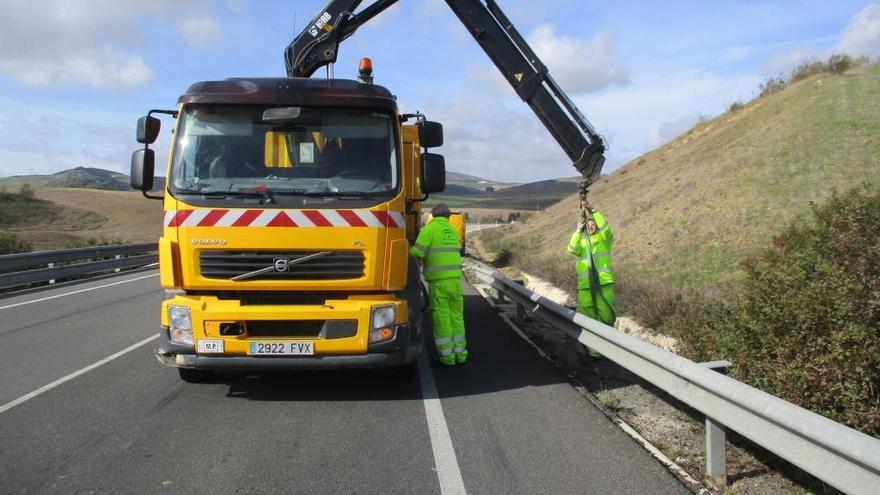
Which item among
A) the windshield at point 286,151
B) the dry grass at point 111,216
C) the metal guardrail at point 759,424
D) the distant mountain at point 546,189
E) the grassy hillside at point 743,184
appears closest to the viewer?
the metal guardrail at point 759,424

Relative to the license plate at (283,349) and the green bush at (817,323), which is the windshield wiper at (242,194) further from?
the green bush at (817,323)

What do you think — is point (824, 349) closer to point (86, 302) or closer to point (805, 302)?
point (805, 302)

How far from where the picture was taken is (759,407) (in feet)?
11.9

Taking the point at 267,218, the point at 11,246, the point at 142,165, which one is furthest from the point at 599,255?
the point at 11,246

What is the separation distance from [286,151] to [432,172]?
4.45 ft

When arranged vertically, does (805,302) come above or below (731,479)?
above

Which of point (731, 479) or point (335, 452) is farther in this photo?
point (335, 452)

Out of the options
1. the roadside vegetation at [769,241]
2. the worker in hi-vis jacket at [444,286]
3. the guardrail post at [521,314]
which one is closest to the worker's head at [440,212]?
the worker in hi-vis jacket at [444,286]

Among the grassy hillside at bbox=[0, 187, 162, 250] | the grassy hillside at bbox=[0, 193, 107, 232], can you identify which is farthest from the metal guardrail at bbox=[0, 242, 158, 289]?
the grassy hillside at bbox=[0, 193, 107, 232]

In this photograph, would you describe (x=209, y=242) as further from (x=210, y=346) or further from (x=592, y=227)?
(x=592, y=227)

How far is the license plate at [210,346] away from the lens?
18.4ft

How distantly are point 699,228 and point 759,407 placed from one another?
14994 millimetres

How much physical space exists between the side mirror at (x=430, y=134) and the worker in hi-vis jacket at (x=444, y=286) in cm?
120

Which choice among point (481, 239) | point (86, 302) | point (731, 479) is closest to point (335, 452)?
point (731, 479)
